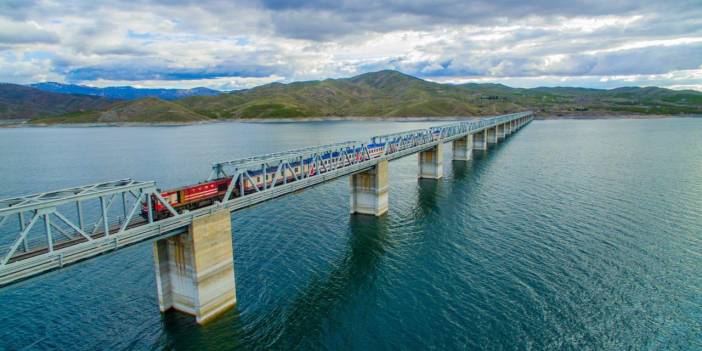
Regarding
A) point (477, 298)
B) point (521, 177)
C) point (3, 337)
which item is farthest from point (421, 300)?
point (521, 177)

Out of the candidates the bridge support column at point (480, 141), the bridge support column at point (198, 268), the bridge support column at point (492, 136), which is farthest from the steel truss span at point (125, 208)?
the bridge support column at point (492, 136)

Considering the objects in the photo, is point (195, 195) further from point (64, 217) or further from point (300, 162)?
point (300, 162)

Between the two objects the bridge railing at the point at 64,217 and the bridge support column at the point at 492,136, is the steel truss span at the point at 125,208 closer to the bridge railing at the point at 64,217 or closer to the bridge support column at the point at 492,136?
the bridge railing at the point at 64,217

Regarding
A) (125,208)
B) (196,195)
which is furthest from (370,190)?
(125,208)

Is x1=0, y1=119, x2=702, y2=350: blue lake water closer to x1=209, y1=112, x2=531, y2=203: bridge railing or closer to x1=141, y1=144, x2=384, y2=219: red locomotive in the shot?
x1=141, y1=144, x2=384, y2=219: red locomotive

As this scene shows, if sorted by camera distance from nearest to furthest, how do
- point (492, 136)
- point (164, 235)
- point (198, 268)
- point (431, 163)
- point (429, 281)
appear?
1. point (164, 235)
2. point (198, 268)
3. point (429, 281)
4. point (431, 163)
5. point (492, 136)

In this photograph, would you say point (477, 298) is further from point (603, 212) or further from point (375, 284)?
point (603, 212)

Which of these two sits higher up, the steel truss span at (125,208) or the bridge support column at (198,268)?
the steel truss span at (125,208)
